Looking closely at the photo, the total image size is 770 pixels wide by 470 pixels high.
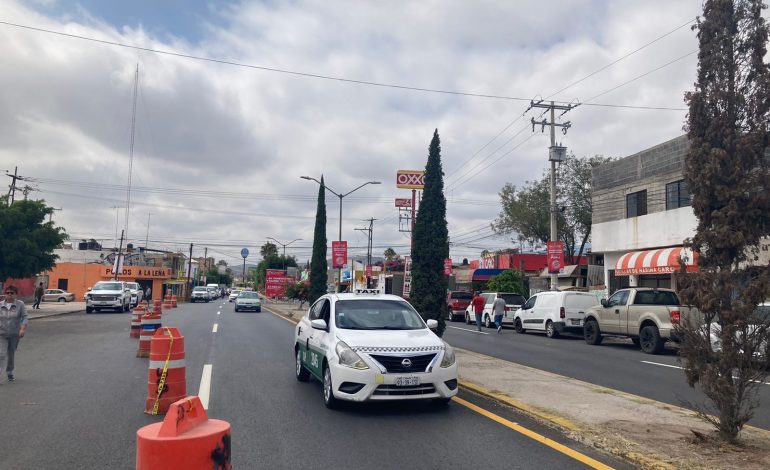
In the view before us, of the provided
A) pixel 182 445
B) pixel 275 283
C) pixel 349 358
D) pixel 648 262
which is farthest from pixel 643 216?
pixel 275 283

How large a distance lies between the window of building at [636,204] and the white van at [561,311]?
779cm

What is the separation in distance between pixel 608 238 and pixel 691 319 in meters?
26.0

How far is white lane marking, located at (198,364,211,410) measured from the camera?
8898mm

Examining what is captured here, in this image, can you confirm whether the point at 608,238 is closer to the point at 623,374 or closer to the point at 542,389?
the point at 623,374

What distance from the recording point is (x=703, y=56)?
23.1 feet

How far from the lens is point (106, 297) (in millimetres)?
35125

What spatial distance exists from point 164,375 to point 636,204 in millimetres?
27069

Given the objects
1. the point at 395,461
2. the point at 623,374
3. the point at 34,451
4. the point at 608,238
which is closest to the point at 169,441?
the point at 395,461

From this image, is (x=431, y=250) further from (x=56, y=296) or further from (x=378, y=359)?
(x=56, y=296)

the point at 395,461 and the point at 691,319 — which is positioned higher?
the point at 691,319

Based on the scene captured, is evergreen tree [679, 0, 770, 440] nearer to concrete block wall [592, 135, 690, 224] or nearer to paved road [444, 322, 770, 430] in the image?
paved road [444, 322, 770, 430]

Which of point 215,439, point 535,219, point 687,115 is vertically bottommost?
point 215,439

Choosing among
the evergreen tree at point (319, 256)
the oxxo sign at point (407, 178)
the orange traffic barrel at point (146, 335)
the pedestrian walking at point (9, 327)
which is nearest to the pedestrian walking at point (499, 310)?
the oxxo sign at point (407, 178)

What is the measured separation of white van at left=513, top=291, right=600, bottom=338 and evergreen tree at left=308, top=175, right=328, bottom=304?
12870mm
